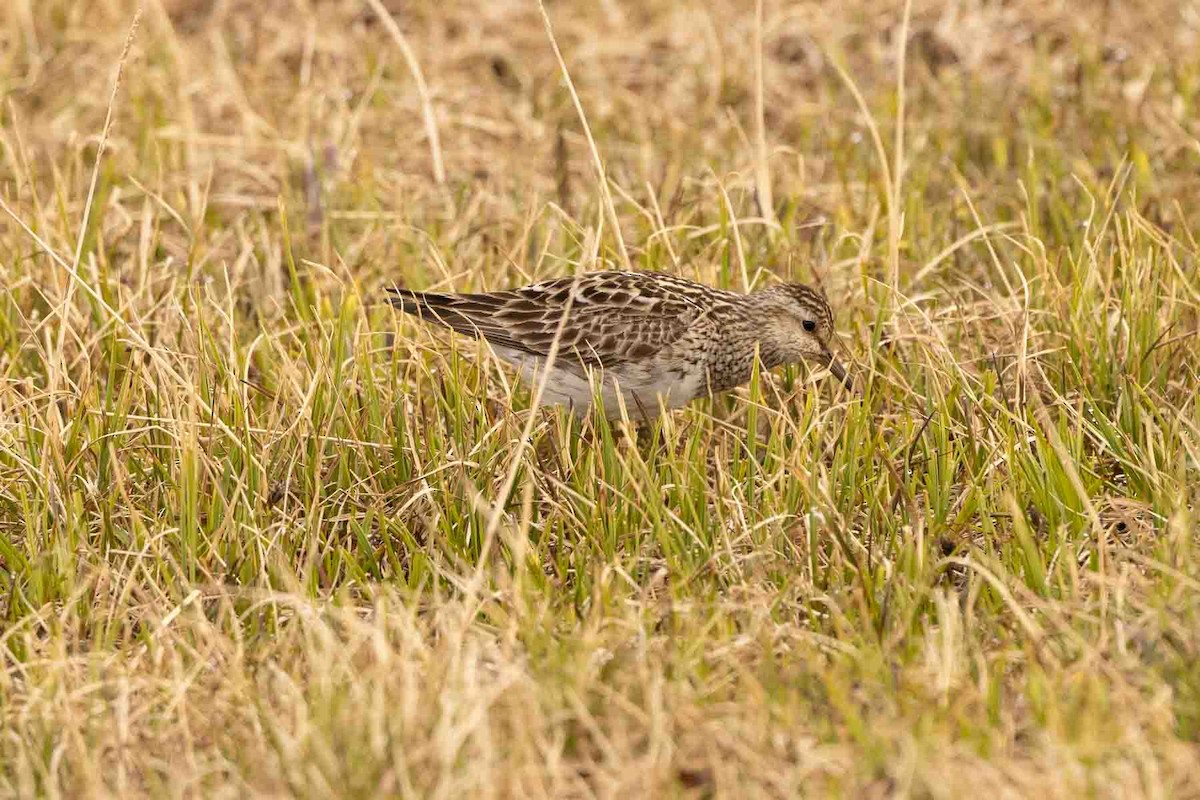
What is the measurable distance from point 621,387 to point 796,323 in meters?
0.78

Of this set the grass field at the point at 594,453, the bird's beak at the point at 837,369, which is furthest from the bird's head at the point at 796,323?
the grass field at the point at 594,453

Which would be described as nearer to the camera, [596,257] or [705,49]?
[596,257]

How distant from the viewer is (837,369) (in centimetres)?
693

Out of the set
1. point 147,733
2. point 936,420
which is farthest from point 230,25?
point 147,733

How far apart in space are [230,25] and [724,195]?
17.7ft

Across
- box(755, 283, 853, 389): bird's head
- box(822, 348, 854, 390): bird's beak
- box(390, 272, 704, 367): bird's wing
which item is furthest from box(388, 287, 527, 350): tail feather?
box(822, 348, 854, 390): bird's beak

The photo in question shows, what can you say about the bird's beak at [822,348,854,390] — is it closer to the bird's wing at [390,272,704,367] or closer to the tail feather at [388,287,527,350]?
the bird's wing at [390,272,704,367]

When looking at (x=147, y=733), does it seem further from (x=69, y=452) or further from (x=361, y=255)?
(x=361, y=255)

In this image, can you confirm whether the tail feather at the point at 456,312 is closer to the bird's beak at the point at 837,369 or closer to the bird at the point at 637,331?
the bird at the point at 637,331

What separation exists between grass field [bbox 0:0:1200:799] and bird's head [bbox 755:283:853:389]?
21cm

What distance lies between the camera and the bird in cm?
651

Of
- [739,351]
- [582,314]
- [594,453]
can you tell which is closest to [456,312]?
[582,314]

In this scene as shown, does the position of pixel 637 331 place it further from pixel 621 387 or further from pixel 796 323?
pixel 796 323

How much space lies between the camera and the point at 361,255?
8.47 m
